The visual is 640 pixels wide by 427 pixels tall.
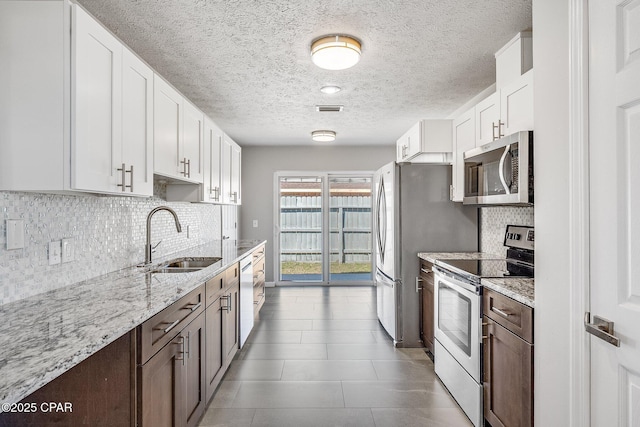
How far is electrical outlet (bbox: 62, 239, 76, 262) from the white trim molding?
231cm

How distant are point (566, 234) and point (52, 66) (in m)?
2.14

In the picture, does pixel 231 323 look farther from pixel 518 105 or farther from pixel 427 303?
pixel 518 105

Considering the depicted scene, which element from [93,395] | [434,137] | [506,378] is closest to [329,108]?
[434,137]

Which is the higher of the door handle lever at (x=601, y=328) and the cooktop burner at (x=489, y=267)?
the cooktop burner at (x=489, y=267)

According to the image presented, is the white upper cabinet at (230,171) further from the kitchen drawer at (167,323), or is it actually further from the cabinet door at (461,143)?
the cabinet door at (461,143)

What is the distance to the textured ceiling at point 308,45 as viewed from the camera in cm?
206

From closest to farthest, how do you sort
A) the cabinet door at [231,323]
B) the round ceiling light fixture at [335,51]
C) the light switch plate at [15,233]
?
the light switch plate at [15,233]
the round ceiling light fixture at [335,51]
the cabinet door at [231,323]

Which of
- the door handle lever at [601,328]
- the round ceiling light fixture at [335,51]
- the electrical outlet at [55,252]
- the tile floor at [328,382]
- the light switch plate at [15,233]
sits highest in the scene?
the round ceiling light fixture at [335,51]

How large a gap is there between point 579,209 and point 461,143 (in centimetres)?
183

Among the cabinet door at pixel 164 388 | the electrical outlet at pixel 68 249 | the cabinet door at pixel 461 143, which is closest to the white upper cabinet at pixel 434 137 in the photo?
the cabinet door at pixel 461 143

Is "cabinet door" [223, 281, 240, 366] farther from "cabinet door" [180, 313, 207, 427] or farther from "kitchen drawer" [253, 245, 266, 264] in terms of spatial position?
"kitchen drawer" [253, 245, 266, 264]

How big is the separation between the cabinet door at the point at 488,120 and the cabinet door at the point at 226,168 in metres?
2.45

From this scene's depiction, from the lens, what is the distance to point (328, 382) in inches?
104

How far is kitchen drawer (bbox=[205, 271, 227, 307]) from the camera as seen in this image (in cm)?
224
